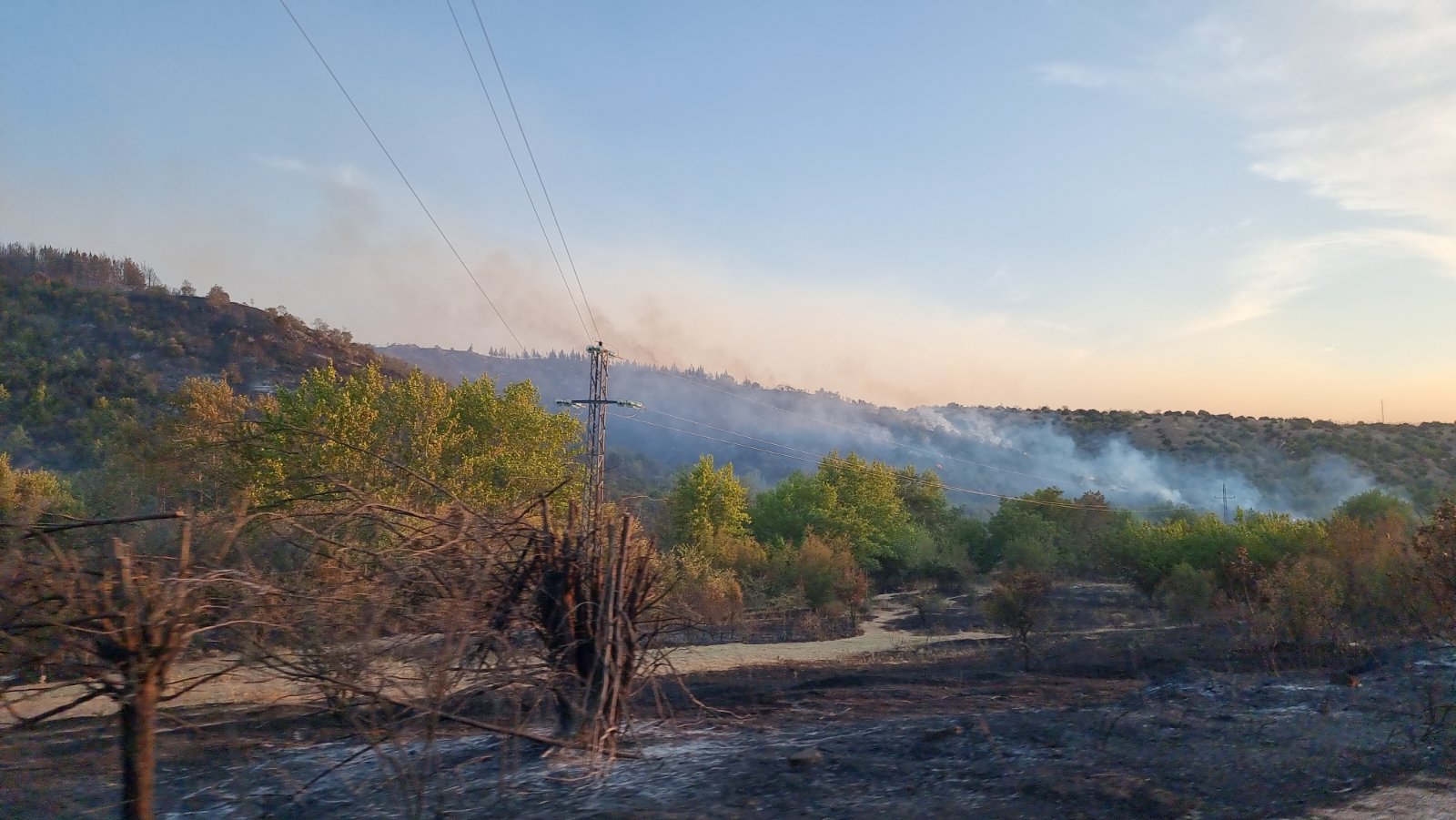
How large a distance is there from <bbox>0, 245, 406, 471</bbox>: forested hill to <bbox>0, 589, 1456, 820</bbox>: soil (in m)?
64.0

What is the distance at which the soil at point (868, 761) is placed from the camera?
291 inches

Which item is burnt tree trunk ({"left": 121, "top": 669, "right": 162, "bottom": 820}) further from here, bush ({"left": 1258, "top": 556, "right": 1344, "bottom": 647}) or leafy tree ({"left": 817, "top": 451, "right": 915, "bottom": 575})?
leafy tree ({"left": 817, "top": 451, "right": 915, "bottom": 575})

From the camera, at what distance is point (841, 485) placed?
56.4m

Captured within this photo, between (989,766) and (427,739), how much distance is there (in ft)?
17.5

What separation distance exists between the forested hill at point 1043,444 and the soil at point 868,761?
154 feet

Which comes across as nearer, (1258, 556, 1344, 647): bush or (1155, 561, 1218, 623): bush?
(1258, 556, 1344, 647): bush

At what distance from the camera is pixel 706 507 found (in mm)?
49156

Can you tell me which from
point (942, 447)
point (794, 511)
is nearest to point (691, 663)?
point (794, 511)

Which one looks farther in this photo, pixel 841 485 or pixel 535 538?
pixel 841 485

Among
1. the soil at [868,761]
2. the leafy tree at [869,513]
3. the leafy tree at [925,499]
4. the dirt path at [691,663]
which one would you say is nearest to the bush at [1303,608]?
the soil at [868,761]

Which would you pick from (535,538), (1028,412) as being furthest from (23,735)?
(1028,412)

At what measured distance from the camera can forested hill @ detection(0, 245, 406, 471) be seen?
65.9 metres

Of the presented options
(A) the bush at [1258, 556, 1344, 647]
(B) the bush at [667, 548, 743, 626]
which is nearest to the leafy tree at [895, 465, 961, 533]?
(B) the bush at [667, 548, 743, 626]

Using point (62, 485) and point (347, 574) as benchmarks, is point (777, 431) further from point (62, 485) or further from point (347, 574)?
point (347, 574)
